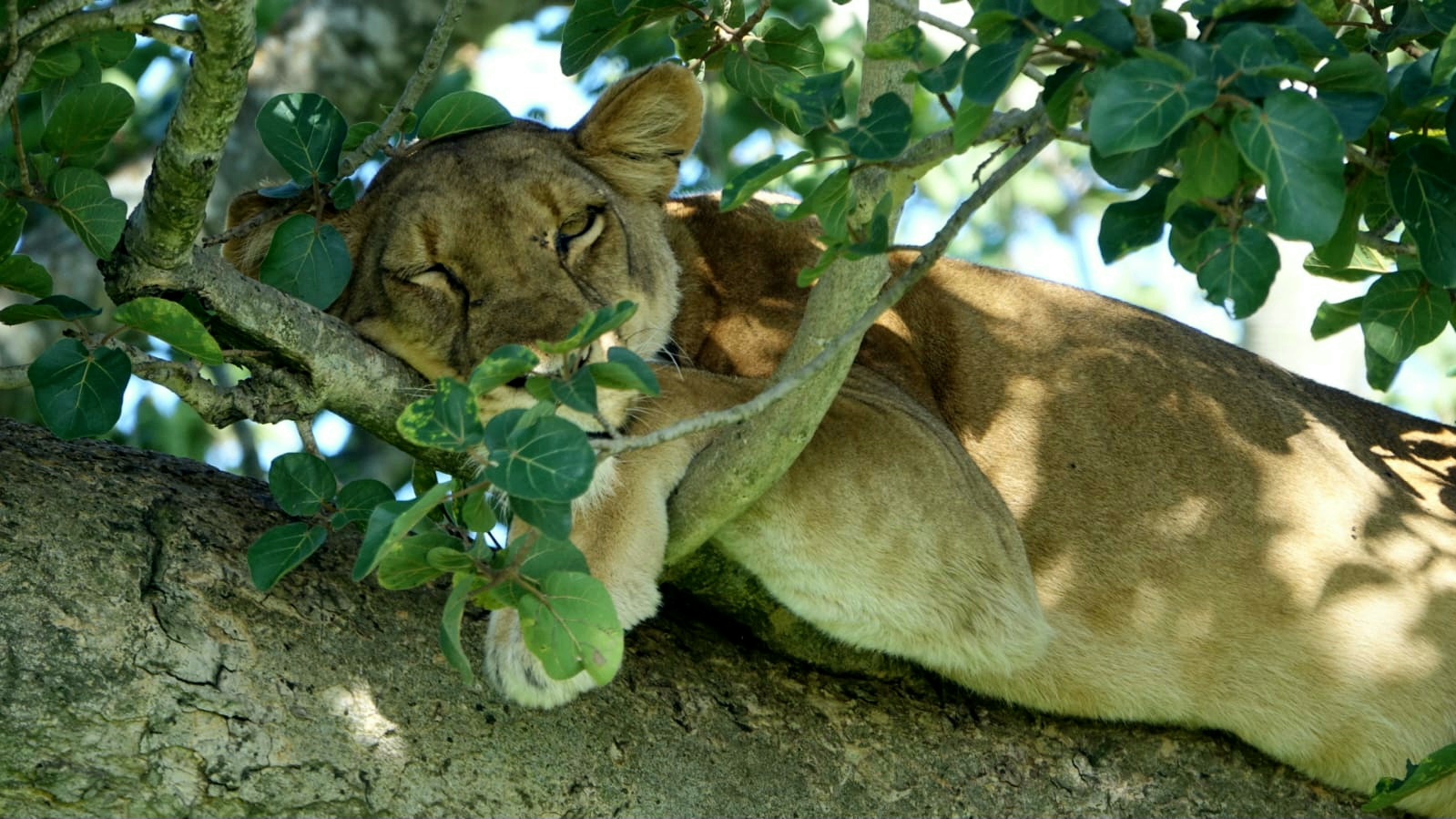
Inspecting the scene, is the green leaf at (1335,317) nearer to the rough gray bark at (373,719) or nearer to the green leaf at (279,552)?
the rough gray bark at (373,719)

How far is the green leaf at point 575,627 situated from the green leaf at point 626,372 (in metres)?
0.38

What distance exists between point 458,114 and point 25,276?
1.10m

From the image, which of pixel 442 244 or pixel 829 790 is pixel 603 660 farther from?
pixel 442 244

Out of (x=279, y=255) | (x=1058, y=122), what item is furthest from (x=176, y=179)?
(x=1058, y=122)

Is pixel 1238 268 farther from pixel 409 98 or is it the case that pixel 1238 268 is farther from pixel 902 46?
pixel 409 98

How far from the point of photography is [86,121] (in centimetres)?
342

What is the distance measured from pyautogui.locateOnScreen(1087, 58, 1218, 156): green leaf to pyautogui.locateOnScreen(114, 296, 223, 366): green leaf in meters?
1.83

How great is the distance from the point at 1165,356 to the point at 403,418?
309cm

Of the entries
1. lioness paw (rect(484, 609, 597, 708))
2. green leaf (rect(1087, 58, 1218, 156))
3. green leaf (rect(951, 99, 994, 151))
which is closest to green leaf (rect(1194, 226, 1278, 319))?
green leaf (rect(1087, 58, 1218, 156))

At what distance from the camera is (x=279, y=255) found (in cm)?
362

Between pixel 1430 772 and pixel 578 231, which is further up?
pixel 578 231

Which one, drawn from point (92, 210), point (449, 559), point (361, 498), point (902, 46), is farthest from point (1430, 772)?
point (92, 210)

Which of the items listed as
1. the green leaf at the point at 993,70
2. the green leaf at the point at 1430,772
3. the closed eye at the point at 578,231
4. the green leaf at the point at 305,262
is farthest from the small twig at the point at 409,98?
the green leaf at the point at 1430,772

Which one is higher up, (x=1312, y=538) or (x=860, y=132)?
(x=860, y=132)
